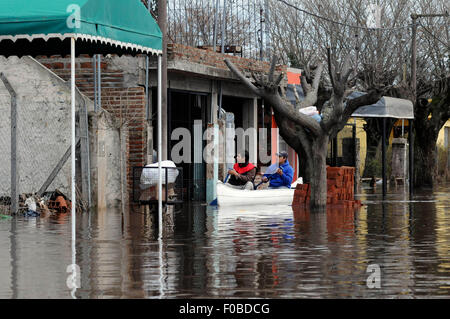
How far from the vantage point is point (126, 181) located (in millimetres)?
23484

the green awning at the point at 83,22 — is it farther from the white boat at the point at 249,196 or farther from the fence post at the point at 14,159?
the white boat at the point at 249,196

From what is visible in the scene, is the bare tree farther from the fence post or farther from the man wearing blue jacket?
the fence post

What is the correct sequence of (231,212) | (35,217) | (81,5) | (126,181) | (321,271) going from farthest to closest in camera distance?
(126,181) → (231,212) → (35,217) → (81,5) → (321,271)

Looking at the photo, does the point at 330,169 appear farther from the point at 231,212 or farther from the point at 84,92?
the point at 84,92

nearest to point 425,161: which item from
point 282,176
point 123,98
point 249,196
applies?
point 282,176

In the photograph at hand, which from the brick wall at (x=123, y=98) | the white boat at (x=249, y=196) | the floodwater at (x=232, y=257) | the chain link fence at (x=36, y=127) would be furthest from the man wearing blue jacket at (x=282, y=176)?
the chain link fence at (x=36, y=127)

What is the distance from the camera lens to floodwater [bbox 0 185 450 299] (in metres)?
9.31

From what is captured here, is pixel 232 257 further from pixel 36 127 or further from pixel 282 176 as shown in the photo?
pixel 282 176

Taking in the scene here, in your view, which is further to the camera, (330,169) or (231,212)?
(330,169)

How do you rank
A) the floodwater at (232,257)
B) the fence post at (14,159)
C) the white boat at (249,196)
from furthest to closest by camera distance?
the white boat at (249,196), the fence post at (14,159), the floodwater at (232,257)

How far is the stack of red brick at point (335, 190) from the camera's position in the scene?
2398 centimetres

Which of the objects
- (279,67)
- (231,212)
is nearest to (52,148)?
(231,212)

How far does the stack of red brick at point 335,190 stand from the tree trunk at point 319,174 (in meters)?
1.40

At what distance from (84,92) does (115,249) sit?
37.2ft
